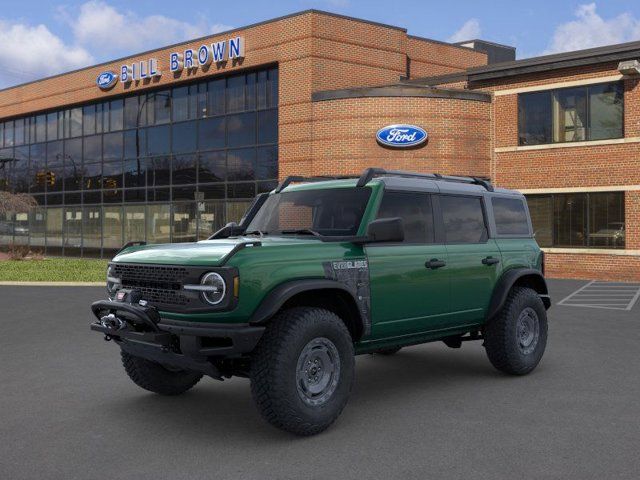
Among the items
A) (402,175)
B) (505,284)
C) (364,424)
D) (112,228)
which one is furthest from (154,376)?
(112,228)

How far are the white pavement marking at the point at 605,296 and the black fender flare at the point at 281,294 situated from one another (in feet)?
34.6

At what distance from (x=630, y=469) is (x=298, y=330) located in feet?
8.11

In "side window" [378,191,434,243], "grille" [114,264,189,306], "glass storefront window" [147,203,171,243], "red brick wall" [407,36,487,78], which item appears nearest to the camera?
"grille" [114,264,189,306]

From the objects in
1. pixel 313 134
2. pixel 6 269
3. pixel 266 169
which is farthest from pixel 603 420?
pixel 6 269

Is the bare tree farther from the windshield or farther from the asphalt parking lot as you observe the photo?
the windshield

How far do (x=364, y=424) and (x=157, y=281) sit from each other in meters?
2.06

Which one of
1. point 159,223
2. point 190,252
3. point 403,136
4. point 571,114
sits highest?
point 571,114

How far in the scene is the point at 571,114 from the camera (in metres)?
22.2

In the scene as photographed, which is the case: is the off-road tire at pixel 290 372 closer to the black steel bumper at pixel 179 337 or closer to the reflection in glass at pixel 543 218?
the black steel bumper at pixel 179 337

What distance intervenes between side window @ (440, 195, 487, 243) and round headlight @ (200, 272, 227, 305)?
272cm

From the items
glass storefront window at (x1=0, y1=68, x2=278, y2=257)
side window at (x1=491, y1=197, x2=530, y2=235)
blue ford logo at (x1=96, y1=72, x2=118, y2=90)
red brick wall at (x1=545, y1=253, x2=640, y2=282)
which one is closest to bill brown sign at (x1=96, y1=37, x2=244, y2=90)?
blue ford logo at (x1=96, y1=72, x2=118, y2=90)

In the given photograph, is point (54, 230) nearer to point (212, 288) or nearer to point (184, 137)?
point (184, 137)

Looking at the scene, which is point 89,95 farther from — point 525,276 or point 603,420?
point 603,420

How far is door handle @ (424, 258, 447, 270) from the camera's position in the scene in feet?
21.2
